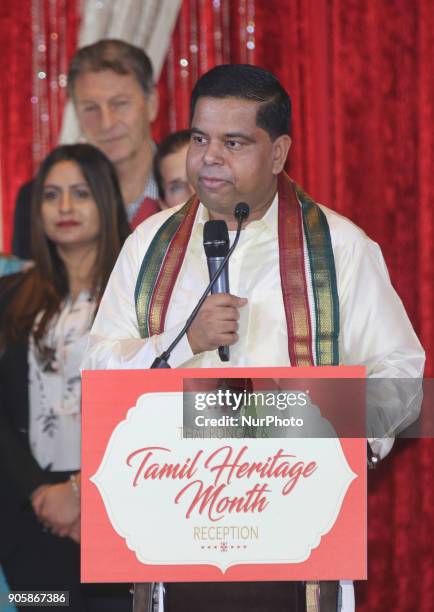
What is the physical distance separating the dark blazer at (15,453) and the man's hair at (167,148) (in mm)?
705

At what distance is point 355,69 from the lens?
3414 millimetres

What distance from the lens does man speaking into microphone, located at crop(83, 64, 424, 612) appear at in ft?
6.89

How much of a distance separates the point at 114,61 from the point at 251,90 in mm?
1694

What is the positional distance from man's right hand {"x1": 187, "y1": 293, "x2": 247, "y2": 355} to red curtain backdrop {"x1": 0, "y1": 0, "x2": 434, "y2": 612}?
1516 millimetres

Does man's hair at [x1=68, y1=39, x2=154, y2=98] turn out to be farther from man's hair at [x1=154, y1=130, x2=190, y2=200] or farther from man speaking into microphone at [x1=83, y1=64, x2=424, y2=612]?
man speaking into microphone at [x1=83, y1=64, x2=424, y2=612]

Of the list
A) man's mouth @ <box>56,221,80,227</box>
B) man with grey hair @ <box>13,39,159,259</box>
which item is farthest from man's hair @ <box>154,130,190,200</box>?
man's mouth @ <box>56,221,80,227</box>

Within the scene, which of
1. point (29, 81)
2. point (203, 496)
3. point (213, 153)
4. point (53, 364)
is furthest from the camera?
point (29, 81)

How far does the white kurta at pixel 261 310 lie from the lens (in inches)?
81.2

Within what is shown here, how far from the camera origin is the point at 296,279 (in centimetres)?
214

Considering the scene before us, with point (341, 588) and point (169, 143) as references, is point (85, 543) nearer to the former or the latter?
point (341, 588)

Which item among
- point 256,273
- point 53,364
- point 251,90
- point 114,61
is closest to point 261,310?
point 256,273

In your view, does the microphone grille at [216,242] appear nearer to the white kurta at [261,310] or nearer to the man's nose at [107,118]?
the white kurta at [261,310]

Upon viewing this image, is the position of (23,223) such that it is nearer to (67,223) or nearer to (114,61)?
(67,223)

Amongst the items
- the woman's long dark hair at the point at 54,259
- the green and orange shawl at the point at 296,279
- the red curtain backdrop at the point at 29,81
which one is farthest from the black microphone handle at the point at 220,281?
the red curtain backdrop at the point at 29,81
